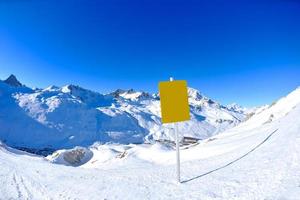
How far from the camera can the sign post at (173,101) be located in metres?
8.60

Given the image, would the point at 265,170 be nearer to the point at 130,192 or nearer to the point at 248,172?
the point at 248,172

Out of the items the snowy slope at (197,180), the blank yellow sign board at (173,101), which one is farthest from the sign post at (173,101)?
the snowy slope at (197,180)

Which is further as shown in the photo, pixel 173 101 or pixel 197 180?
pixel 197 180

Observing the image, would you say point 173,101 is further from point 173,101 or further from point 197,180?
point 197,180

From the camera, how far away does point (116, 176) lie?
33.3ft

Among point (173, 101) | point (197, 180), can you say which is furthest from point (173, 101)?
point (197, 180)

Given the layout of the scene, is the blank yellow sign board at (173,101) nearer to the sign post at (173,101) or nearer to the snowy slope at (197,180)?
the sign post at (173,101)

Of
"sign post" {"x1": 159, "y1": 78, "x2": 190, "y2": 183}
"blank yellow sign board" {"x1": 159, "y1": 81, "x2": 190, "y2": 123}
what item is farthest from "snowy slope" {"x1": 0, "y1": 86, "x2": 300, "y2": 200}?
"blank yellow sign board" {"x1": 159, "y1": 81, "x2": 190, "y2": 123}

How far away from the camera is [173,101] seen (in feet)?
28.5

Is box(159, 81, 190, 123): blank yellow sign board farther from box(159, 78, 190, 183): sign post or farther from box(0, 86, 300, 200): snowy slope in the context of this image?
box(0, 86, 300, 200): snowy slope

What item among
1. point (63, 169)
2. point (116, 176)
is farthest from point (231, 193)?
point (63, 169)

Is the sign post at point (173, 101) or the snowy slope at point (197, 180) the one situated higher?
the sign post at point (173, 101)

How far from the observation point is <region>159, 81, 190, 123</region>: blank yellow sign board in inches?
339

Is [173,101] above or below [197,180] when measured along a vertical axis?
above
